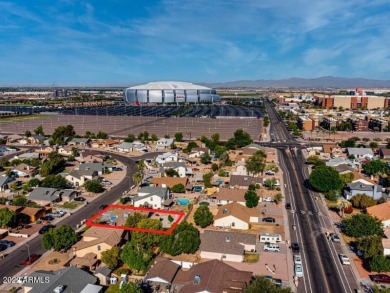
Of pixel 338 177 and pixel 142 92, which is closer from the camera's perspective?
pixel 338 177

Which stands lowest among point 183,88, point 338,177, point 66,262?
point 66,262

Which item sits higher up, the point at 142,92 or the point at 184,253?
the point at 142,92

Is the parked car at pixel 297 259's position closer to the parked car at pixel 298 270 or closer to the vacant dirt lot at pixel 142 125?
the parked car at pixel 298 270

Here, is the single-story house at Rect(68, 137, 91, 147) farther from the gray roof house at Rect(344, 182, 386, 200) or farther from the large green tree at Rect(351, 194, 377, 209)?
the large green tree at Rect(351, 194, 377, 209)

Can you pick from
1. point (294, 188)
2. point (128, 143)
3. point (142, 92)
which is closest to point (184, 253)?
point (294, 188)

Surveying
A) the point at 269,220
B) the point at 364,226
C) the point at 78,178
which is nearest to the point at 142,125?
the point at 78,178

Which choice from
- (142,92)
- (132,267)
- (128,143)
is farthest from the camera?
(142,92)

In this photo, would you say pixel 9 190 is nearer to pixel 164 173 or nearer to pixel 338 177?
pixel 164 173
